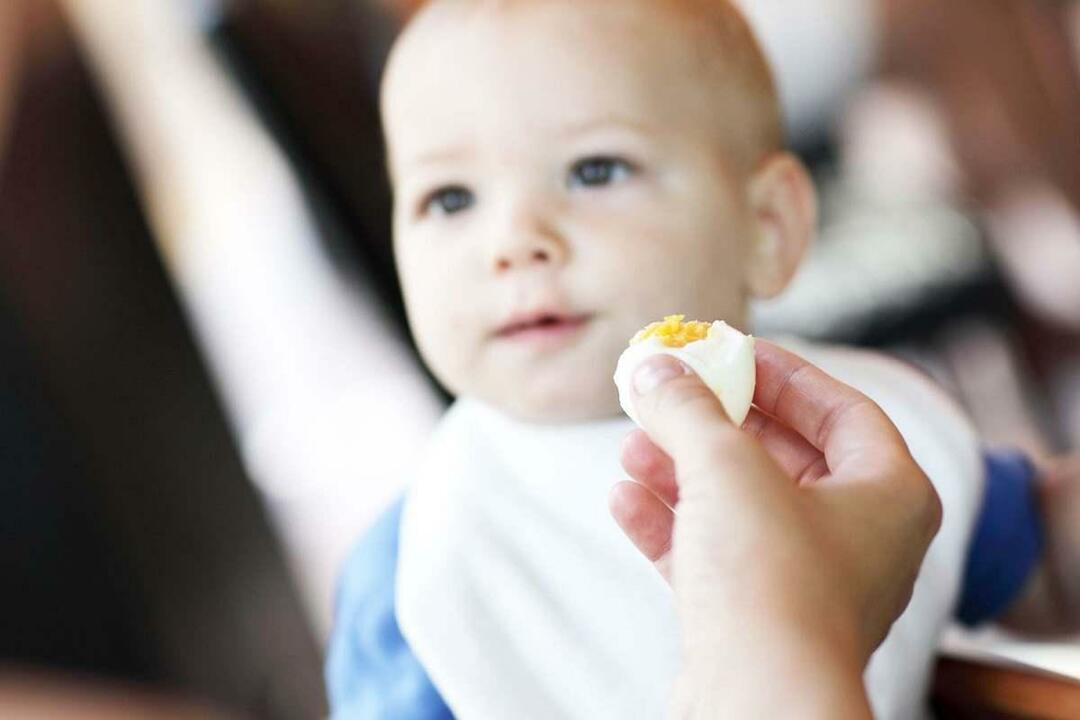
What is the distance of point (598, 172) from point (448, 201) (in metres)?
0.10

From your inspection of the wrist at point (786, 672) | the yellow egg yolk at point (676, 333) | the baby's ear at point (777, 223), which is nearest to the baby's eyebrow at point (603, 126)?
the baby's ear at point (777, 223)

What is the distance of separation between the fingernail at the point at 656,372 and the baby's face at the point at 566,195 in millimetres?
194

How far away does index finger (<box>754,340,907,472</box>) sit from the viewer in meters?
0.48

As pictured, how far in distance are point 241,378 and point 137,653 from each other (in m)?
0.26

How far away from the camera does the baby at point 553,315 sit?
0.69 meters

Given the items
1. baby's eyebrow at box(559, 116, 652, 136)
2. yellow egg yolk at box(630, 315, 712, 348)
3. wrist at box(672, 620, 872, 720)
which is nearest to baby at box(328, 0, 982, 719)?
baby's eyebrow at box(559, 116, 652, 136)

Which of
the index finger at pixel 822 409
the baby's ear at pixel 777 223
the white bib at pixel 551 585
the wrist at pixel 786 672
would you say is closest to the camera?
the wrist at pixel 786 672

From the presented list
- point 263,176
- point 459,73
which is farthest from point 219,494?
point 459,73

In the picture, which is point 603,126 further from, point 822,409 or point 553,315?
point 822,409

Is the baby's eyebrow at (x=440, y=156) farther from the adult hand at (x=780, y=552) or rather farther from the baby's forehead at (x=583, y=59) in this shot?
the adult hand at (x=780, y=552)

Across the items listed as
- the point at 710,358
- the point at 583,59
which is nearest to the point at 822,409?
the point at 710,358

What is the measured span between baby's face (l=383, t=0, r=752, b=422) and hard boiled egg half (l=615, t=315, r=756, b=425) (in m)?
0.16

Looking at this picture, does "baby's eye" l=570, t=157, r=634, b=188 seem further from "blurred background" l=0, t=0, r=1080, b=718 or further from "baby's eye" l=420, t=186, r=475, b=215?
"blurred background" l=0, t=0, r=1080, b=718

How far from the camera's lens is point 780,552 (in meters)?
0.40
